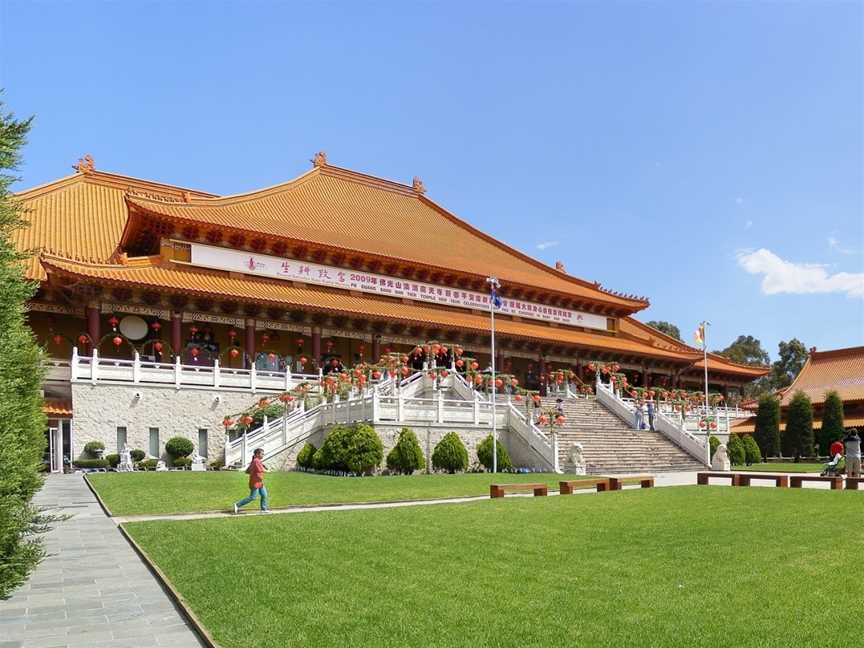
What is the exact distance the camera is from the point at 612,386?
35.5m

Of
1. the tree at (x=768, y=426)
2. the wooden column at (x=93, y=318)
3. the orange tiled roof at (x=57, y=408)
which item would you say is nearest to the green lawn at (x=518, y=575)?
the orange tiled roof at (x=57, y=408)

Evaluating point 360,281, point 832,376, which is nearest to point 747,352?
point 832,376

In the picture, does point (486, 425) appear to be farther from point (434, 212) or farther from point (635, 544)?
point (434, 212)

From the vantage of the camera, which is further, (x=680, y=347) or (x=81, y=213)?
(x=680, y=347)

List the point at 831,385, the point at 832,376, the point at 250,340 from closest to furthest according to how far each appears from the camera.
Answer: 1. the point at 250,340
2. the point at 831,385
3. the point at 832,376

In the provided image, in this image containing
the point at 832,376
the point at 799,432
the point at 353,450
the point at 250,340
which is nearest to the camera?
the point at 353,450

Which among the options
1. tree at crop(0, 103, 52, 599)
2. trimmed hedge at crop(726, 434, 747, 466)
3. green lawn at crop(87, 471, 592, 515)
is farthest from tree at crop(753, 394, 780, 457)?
tree at crop(0, 103, 52, 599)

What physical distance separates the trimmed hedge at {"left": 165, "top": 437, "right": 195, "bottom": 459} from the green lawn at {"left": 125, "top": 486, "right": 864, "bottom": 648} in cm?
1503

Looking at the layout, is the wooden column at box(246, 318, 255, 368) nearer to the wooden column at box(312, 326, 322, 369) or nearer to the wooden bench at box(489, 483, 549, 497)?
the wooden column at box(312, 326, 322, 369)

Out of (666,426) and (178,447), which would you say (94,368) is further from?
(666,426)

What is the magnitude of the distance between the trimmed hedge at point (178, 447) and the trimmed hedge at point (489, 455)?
1061 centimetres

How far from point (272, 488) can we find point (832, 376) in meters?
44.3

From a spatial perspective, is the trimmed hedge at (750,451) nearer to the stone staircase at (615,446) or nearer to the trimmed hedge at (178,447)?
the stone staircase at (615,446)

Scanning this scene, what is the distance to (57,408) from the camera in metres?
26.3
